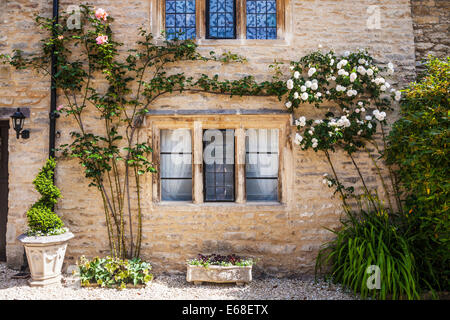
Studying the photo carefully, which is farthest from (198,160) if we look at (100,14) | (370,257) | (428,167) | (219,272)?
(428,167)

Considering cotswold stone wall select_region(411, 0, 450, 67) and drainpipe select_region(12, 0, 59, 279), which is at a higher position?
cotswold stone wall select_region(411, 0, 450, 67)

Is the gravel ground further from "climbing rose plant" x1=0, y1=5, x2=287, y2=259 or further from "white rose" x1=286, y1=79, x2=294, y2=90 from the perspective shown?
"white rose" x1=286, y1=79, x2=294, y2=90

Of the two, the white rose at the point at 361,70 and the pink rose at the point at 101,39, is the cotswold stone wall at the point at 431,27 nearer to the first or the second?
the white rose at the point at 361,70

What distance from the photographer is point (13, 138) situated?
16.5 ft

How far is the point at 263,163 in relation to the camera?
5188mm

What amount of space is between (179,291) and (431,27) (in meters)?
5.77

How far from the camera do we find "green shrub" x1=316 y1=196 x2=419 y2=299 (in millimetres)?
→ 3914

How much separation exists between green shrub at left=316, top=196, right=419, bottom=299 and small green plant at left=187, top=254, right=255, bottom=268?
114 cm

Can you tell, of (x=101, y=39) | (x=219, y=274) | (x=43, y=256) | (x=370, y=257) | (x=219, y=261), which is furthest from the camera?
(x=101, y=39)

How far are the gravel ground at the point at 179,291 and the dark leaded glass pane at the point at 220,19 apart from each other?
391cm

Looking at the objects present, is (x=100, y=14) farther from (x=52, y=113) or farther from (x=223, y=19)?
(x=223, y=19)

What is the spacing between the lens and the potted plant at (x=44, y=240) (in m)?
4.19

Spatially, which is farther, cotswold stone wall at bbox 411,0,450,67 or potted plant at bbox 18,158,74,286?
cotswold stone wall at bbox 411,0,450,67

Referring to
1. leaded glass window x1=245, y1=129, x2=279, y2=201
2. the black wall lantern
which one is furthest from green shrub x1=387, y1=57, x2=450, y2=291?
the black wall lantern
